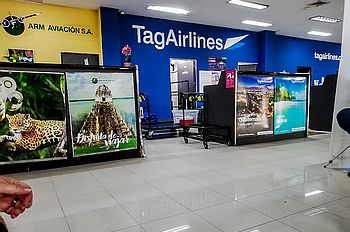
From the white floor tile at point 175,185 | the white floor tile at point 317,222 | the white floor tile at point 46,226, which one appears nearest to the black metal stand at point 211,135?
the white floor tile at point 175,185

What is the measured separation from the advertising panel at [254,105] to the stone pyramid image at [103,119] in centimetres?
234

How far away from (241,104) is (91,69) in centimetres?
283

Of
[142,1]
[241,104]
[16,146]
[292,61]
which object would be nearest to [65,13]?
[142,1]

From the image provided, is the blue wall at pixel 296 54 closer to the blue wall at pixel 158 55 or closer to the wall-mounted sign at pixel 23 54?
the blue wall at pixel 158 55

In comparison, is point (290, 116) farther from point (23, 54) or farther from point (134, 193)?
point (23, 54)

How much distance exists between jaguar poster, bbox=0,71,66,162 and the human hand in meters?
3.22

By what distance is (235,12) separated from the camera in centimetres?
802

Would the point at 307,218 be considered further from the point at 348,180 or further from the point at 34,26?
the point at 34,26

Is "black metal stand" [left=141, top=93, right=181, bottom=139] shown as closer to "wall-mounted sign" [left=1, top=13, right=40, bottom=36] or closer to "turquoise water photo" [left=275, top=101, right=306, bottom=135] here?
"turquoise water photo" [left=275, top=101, right=306, bottom=135]

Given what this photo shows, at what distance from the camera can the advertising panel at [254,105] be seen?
5059 millimetres

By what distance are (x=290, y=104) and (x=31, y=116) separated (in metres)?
4.96

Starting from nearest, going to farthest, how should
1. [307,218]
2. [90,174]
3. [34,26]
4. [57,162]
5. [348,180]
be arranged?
1. [307,218]
2. [348,180]
3. [90,174]
4. [57,162]
5. [34,26]

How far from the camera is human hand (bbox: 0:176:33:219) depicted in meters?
0.65

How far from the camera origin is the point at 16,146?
349cm
